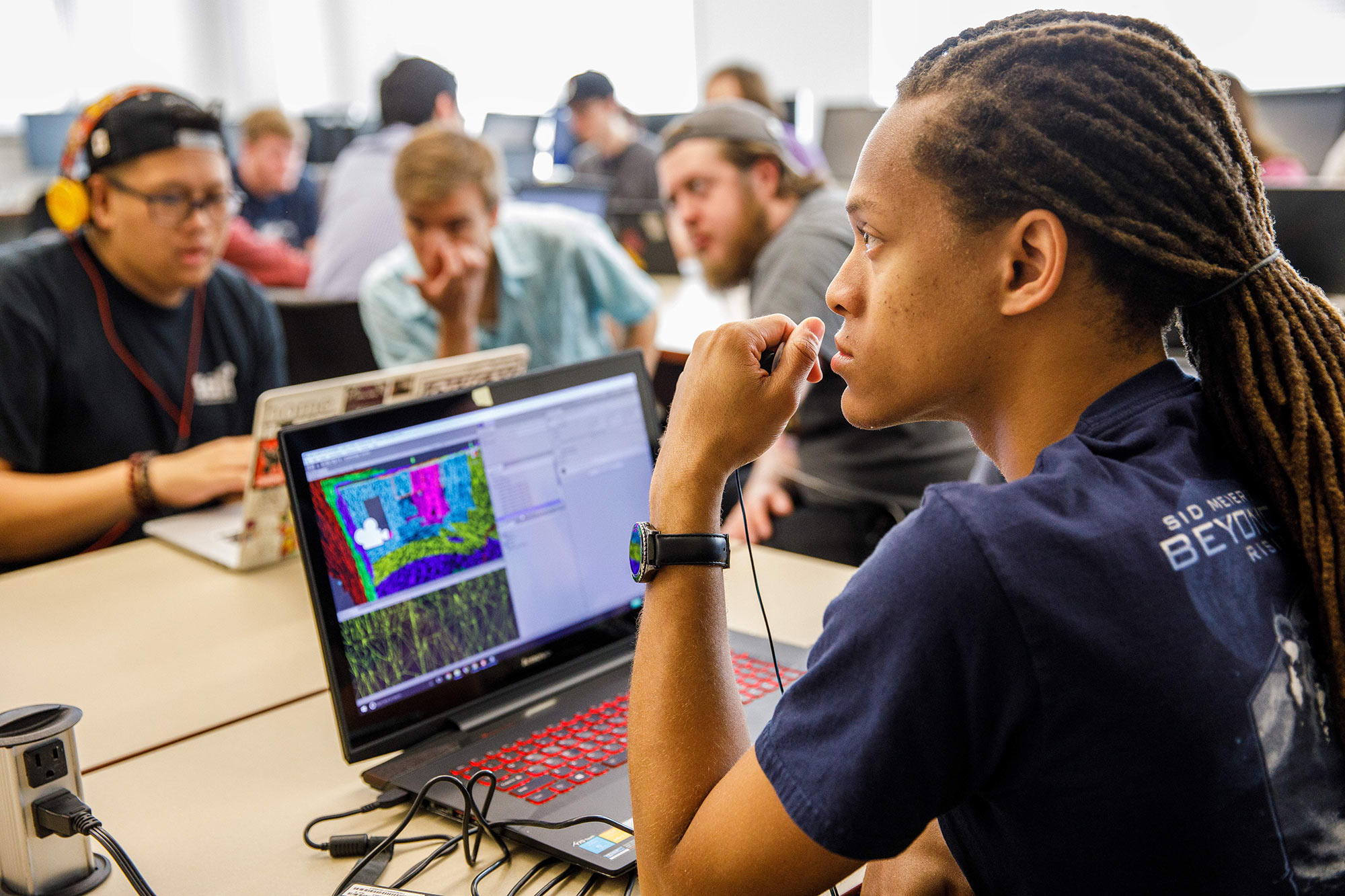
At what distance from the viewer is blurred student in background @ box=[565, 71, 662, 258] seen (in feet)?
17.8

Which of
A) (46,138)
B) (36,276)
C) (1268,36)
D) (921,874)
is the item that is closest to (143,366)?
(36,276)

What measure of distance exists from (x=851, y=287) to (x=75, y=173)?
1742 millimetres

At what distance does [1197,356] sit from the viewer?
78cm

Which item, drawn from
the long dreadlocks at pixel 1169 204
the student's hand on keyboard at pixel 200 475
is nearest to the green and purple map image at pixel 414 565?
the long dreadlocks at pixel 1169 204

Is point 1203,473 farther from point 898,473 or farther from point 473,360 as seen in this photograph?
point 898,473

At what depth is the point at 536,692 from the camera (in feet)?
3.87

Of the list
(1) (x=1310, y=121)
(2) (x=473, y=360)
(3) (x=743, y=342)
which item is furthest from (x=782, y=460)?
(1) (x=1310, y=121)

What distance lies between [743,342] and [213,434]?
1.58 metres

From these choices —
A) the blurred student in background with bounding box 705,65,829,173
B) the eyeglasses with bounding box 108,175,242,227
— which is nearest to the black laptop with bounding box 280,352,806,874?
the eyeglasses with bounding box 108,175,242,227

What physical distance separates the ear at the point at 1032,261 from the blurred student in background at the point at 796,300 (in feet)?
4.07

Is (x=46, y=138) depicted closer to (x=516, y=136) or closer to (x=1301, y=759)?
(x=516, y=136)

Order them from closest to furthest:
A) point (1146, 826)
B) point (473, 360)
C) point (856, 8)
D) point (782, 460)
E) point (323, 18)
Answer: point (1146, 826), point (473, 360), point (782, 460), point (856, 8), point (323, 18)

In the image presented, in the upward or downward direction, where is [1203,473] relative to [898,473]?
upward

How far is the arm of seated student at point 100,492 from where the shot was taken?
1.72m
